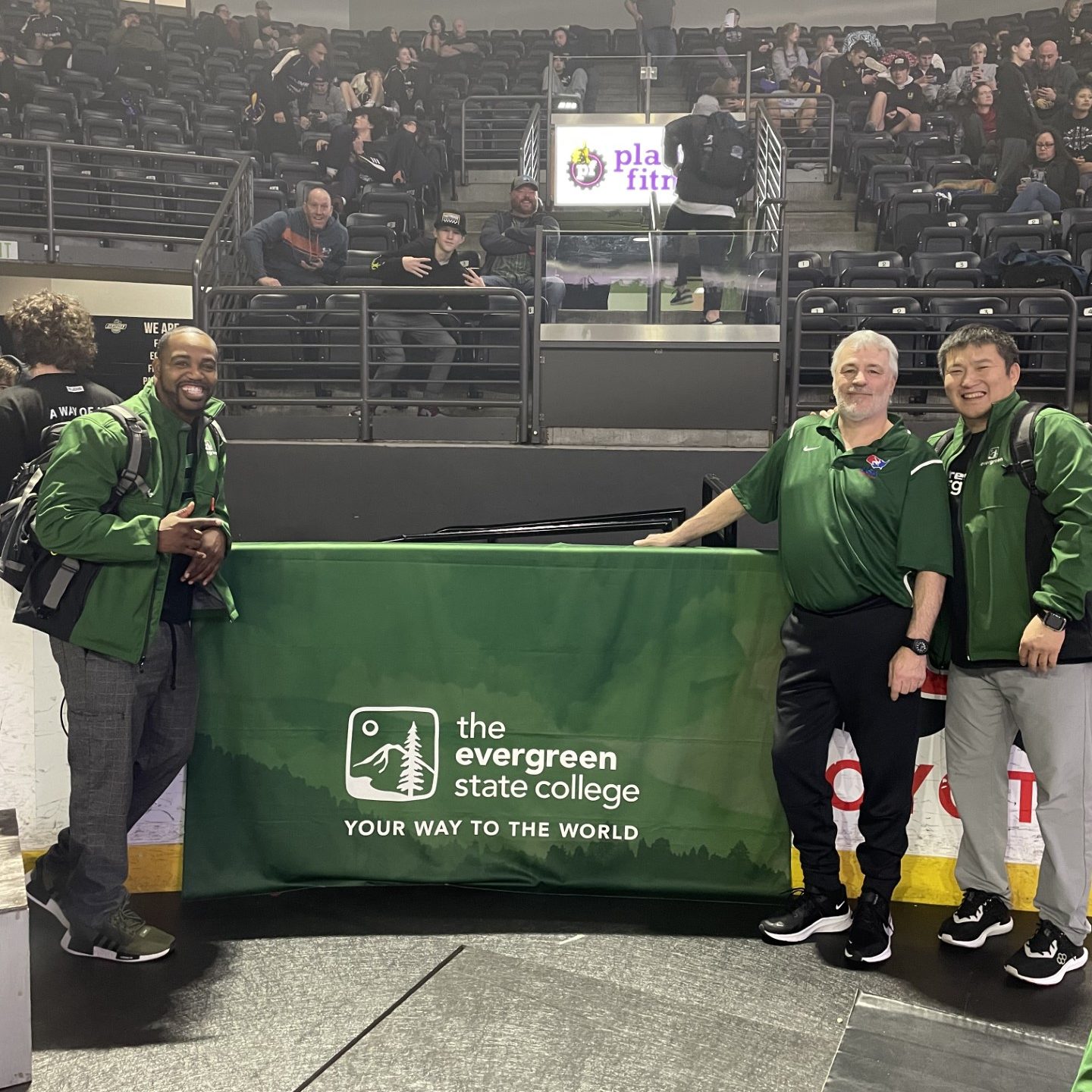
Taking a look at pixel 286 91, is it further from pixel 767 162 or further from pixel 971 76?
pixel 971 76

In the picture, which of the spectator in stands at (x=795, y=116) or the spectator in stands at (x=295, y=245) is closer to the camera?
the spectator in stands at (x=295, y=245)

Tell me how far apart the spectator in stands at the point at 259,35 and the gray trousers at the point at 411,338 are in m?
12.1

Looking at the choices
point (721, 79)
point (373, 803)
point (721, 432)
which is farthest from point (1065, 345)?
point (721, 79)

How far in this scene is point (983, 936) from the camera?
10.9ft

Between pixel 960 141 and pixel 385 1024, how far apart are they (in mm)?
15096

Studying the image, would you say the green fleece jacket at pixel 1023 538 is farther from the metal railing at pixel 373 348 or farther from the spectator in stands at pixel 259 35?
the spectator in stands at pixel 259 35

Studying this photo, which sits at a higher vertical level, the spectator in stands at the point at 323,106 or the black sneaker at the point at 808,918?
the spectator in stands at the point at 323,106

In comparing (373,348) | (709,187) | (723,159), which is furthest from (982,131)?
(373,348)

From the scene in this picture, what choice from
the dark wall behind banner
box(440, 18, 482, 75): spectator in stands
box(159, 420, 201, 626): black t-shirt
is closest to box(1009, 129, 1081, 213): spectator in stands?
the dark wall behind banner

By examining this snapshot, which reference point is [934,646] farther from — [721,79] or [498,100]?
[498,100]

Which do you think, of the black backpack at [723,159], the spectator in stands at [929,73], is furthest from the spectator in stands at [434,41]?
the black backpack at [723,159]

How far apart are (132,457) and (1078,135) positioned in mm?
14236

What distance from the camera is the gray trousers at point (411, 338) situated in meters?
7.98

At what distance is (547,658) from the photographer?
3576mm
